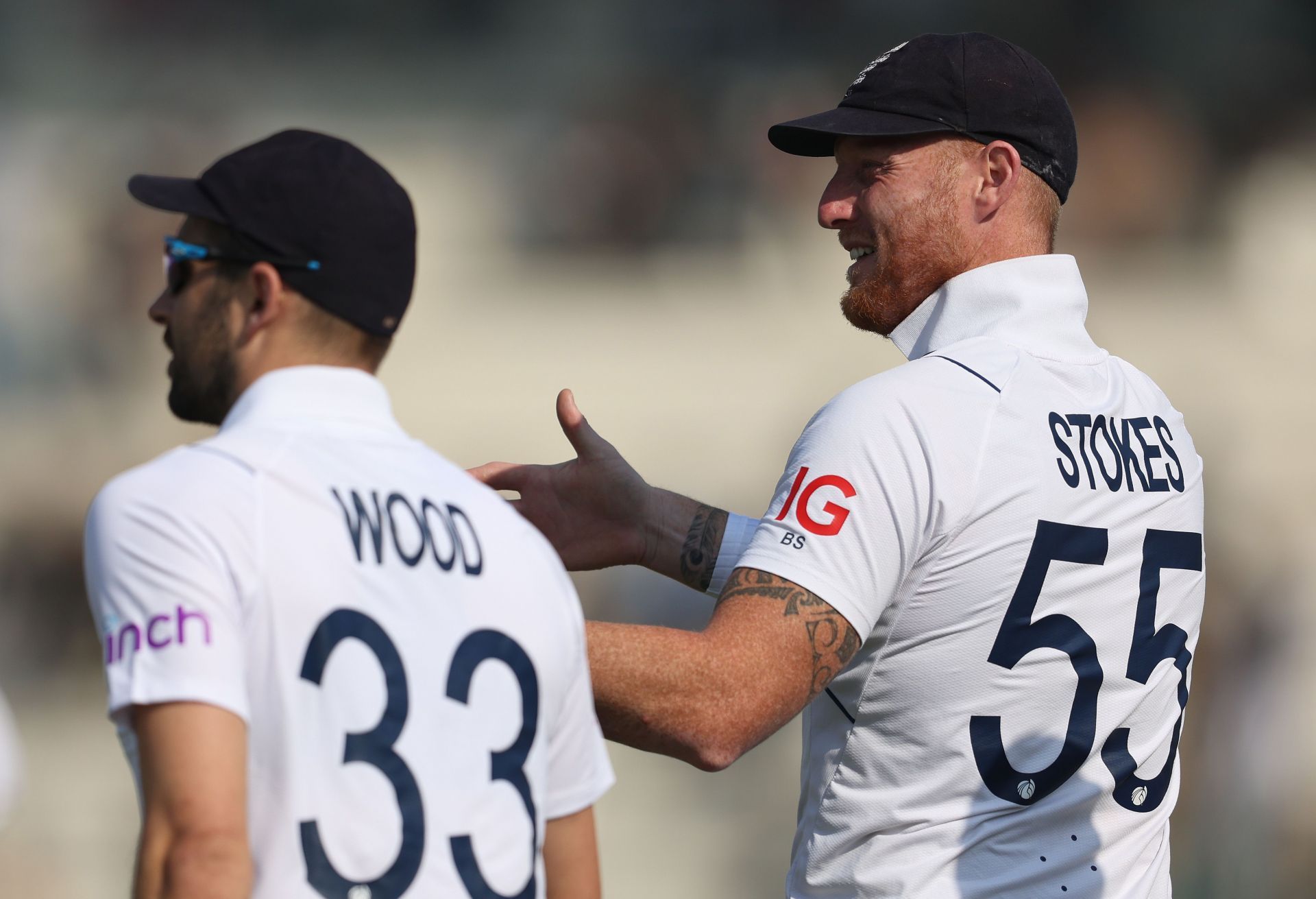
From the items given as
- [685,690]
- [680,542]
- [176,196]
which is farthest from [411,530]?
[680,542]

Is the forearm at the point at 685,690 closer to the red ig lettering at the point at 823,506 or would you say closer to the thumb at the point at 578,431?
the red ig lettering at the point at 823,506

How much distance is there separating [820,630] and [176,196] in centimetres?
98

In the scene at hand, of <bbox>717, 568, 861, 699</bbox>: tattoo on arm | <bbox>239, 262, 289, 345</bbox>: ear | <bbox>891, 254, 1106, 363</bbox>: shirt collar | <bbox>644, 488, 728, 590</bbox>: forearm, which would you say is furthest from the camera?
<bbox>644, 488, 728, 590</bbox>: forearm

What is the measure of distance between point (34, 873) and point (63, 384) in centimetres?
186

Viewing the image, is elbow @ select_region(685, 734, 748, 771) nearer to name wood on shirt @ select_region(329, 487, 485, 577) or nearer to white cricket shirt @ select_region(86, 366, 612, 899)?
white cricket shirt @ select_region(86, 366, 612, 899)

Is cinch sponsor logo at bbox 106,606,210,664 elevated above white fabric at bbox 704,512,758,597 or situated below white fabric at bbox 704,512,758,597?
above

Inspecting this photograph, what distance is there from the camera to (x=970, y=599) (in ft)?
6.67

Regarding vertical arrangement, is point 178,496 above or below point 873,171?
below

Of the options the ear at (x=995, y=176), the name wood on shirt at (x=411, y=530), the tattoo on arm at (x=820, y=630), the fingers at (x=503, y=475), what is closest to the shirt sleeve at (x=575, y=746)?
the name wood on shirt at (x=411, y=530)

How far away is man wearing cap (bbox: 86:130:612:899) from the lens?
1.39 m

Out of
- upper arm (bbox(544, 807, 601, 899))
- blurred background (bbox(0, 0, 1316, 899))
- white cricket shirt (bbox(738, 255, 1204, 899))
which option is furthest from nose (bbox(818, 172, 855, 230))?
blurred background (bbox(0, 0, 1316, 899))

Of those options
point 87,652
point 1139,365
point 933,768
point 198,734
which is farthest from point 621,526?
point 1139,365

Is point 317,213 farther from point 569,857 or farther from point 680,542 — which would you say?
point 680,542

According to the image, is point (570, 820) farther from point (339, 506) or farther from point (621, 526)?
point (621, 526)
